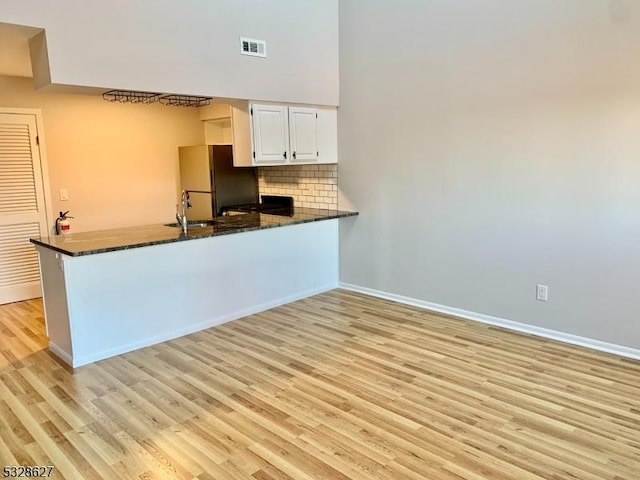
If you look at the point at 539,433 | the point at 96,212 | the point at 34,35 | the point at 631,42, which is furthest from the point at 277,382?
the point at 96,212

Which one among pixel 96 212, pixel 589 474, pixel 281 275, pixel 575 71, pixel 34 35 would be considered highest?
pixel 34 35

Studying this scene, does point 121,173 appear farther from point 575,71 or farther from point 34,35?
point 575,71

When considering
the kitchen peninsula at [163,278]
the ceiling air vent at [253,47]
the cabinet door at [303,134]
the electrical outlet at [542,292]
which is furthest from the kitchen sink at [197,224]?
the electrical outlet at [542,292]

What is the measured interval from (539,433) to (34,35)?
3.95m

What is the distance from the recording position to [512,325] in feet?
13.0

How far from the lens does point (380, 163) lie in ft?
15.5

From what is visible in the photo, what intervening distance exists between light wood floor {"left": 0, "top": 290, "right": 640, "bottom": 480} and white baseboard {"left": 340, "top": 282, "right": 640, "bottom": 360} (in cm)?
9

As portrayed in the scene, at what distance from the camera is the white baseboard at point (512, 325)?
11.3 ft

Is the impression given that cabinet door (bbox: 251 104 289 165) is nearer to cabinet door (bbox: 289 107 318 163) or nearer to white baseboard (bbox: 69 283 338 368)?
cabinet door (bbox: 289 107 318 163)

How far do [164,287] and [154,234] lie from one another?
0.46 m

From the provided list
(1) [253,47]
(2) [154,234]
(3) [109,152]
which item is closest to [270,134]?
(1) [253,47]

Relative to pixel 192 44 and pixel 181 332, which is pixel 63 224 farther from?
pixel 192 44

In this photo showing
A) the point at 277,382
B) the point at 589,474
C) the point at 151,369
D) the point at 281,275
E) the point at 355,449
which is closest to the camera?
the point at 589,474

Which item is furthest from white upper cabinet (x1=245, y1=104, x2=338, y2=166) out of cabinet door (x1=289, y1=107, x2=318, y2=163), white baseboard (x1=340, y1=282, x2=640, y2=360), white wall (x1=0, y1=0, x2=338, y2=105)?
white baseboard (x1=340, y1=282, x2=640, y2=360)
